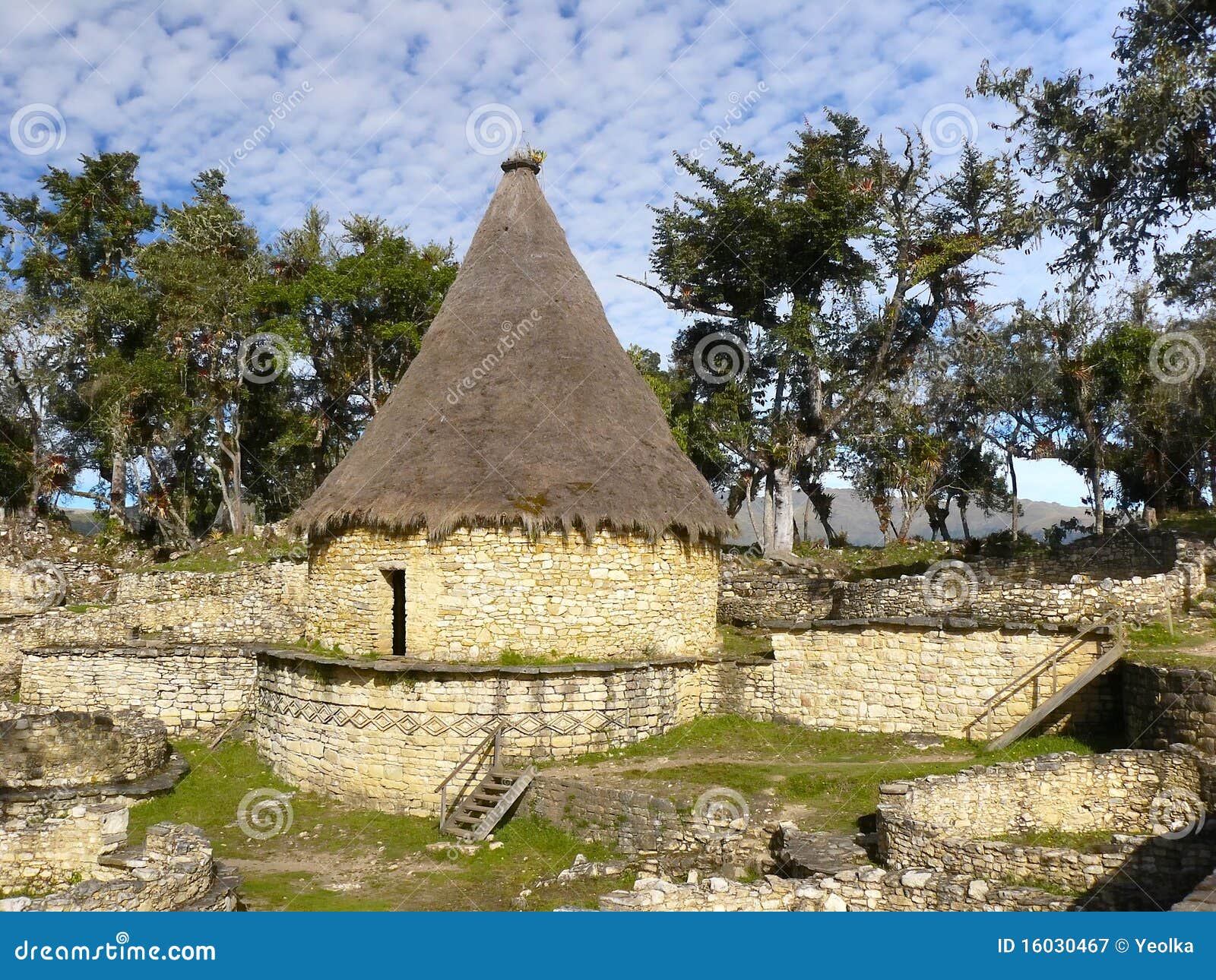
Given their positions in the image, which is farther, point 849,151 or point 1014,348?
point 1014,348

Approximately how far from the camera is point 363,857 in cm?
1113

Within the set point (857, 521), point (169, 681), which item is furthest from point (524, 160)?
point (857, 521)

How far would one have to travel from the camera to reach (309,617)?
14477mm

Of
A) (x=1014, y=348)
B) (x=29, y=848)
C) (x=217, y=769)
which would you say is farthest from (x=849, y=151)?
(x=29, y=848)

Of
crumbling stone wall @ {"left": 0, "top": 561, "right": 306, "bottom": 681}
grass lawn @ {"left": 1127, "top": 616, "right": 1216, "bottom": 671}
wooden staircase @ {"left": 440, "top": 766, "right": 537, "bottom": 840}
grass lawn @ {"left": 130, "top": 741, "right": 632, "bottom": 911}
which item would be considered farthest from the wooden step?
crumbling stone wall @ {"left": 0, "top": 561, "right": 306, "bottom": 681}

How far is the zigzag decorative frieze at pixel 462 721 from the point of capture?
1246 centimetres

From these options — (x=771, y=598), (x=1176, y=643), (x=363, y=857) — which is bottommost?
(x=363, y=857)

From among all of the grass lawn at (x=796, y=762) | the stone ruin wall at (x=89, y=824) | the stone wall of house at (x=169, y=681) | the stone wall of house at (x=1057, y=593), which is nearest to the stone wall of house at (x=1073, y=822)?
the grass lawn at (x=796, y=762)

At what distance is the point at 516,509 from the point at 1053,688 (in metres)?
8.35

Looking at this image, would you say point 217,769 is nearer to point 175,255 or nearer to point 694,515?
point 694,515

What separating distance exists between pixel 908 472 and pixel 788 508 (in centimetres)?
653

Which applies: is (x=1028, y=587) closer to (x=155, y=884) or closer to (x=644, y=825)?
(x=644, y=825)

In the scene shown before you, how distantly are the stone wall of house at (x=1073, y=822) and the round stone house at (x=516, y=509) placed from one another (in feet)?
16.9

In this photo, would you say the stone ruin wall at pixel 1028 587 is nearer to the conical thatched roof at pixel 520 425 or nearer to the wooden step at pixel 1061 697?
the wooden step at pixel 1061 697
